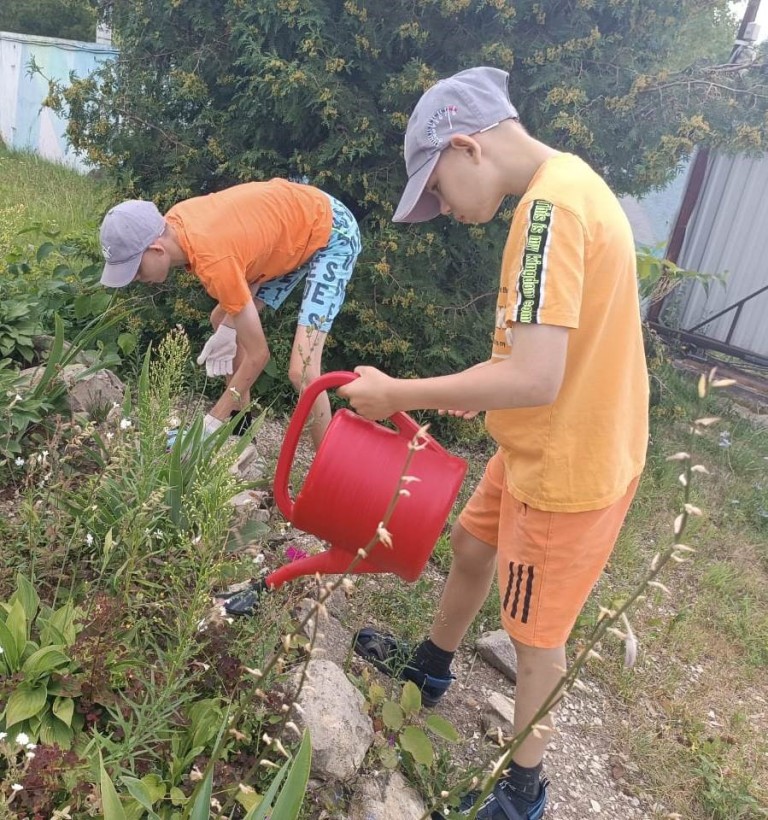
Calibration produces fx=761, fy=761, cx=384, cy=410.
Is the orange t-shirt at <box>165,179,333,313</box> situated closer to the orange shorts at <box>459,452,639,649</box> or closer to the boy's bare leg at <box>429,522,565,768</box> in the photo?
the boy's bare leg at <box>429,522,565,768</box>

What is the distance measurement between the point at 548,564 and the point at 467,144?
0.95m

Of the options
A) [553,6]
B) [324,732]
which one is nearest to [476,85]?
[324,732]

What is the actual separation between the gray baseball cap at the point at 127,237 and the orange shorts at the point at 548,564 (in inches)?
67.2

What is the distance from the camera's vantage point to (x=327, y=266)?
3.27 meters

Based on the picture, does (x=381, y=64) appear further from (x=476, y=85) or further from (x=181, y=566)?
(x=181, y=566)

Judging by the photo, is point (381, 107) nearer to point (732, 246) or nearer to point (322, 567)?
point (322, 567)

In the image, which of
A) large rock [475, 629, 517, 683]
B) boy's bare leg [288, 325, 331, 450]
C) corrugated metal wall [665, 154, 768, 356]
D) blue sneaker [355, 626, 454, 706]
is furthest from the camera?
corrugated metal wall [665, 154, 768, 356]

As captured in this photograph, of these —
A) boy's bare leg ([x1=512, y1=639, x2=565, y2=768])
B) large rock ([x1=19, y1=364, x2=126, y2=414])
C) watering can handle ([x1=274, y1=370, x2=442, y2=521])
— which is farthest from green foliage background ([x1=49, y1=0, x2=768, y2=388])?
boy's bare leg ([x1=512, y1=639, x2=565, y2=768])

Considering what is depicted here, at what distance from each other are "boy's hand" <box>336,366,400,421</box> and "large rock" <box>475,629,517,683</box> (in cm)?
129

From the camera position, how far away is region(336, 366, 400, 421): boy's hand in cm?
165

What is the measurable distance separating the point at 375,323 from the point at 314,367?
2.52ft

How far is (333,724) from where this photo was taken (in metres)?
1.83

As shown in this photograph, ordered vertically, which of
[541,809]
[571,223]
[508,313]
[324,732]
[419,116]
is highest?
[419,116]

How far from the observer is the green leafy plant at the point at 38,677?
61.4 inches
